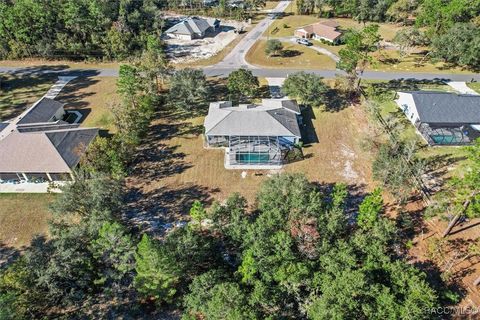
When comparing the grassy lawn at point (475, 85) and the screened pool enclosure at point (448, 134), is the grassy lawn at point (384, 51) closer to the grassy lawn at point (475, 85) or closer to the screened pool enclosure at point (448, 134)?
the grassy lawn at point (475, 85)

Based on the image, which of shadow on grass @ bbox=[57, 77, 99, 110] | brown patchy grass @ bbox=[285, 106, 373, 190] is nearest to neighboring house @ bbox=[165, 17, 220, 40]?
shadow on grass @ bbox=[57, 77, 99, 110]

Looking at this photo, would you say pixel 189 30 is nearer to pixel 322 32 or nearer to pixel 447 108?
pixel 322 32

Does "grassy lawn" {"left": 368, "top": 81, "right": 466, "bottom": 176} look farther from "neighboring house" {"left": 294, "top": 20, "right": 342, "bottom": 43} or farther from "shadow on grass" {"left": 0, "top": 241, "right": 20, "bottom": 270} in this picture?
"shadow on grass" {"left": 0, "top": 241, "right": 20, "bottom": 270}

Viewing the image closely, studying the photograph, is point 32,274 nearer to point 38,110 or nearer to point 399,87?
point 38,110

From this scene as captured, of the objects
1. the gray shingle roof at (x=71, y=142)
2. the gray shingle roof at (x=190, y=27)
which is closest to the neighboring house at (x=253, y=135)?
the gray shingle roof at (x=71, y=142)

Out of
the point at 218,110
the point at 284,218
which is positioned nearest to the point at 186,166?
the point at 218,110

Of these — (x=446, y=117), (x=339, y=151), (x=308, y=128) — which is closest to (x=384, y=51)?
(x=446, y=117)
